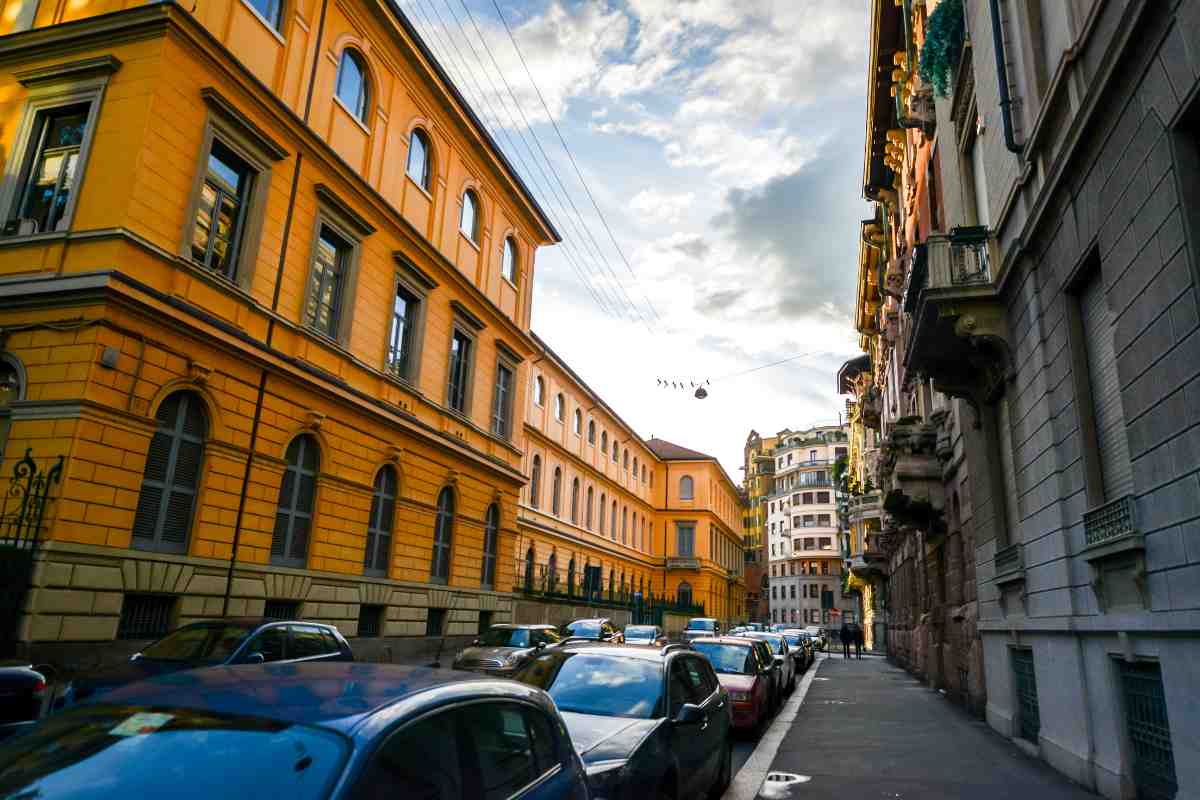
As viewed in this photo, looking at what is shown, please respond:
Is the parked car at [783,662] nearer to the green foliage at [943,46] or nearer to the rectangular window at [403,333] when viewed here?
the rectangular window at [403,333]

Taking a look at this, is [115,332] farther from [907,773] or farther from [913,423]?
[913,423]

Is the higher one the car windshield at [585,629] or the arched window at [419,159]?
the arched window at [419,159]

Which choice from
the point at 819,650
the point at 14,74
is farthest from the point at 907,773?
the point at 819,650

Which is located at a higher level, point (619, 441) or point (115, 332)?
point (619, 441)

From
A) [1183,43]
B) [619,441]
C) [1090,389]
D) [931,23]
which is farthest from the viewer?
[619,441]

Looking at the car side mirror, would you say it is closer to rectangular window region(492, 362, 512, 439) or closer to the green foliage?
the green foliage

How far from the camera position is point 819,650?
1855 inches

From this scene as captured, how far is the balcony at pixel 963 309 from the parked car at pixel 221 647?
1008 cm

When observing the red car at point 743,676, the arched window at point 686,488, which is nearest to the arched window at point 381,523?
the red car at point 743,676

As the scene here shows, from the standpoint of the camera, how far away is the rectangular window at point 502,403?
2708cm

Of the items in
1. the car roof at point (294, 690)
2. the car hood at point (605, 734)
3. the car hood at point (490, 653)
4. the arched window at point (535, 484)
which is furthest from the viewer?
the arched window at point (535, 484)

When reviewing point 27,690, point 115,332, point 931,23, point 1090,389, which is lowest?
point 27,690

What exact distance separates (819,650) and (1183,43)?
4536cm

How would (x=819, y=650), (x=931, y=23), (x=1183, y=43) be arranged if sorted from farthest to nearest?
1. (x=819, y=650)
2. (x=931, y=23)
3. (x=1183, y=43)
